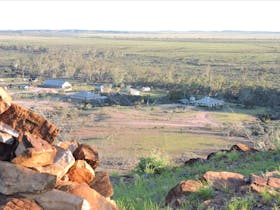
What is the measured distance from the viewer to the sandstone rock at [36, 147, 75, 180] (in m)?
4.77

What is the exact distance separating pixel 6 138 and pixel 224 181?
2786mm

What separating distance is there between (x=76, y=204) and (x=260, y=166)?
15.1 feet

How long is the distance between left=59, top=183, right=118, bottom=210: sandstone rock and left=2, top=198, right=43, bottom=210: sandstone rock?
465 mm

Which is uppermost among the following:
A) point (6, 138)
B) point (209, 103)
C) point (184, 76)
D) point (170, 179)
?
point (6, 138)

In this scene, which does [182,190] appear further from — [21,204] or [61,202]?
[21,204]

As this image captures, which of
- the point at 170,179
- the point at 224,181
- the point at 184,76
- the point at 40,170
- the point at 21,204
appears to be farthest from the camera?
the point at 184,76

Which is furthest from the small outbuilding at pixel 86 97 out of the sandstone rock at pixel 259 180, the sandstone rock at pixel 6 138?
the sandstone rock at pixel 6 138

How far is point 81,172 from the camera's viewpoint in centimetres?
542

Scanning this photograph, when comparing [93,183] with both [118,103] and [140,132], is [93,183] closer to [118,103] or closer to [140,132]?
[140,132]

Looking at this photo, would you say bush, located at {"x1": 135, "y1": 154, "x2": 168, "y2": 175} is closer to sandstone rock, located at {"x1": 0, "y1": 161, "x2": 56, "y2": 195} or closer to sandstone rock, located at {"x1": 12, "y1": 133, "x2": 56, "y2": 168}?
sandstone rock, located at {"x1": 12, "y1": 133, "x2": 56, "y2": 168}

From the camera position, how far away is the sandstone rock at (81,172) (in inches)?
209

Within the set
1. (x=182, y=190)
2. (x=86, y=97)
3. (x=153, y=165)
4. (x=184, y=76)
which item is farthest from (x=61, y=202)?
(x=184, y=76)

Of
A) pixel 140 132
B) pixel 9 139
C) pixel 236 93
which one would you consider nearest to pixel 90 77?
pixel 236 93

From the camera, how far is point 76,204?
177 inches
